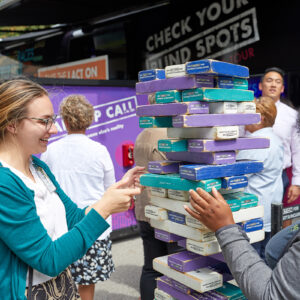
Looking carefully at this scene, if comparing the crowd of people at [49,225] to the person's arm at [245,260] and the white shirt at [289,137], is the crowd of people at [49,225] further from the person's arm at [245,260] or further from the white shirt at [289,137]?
the white shirt at [289,137]

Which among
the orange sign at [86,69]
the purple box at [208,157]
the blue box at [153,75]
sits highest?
the orange sign at [86,69]

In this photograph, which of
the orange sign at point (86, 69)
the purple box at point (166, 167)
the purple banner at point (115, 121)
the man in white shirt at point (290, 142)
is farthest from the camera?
the orange sign at point (86, 69)

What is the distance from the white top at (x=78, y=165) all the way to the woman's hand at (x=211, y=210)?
5.19 ft

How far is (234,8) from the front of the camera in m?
6.08

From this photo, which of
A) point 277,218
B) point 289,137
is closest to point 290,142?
point 289,137

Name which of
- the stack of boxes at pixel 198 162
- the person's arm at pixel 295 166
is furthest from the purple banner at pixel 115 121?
the stack of boxes at pixel 198 162

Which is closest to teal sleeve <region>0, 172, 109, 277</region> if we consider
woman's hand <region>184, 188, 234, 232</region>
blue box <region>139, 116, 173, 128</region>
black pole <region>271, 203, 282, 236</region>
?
woman's hand <region>184, 188, 234, 232</region>

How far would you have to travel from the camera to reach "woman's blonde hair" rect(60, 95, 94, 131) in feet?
9.85

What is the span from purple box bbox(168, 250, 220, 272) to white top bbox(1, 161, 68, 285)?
58 centimetres

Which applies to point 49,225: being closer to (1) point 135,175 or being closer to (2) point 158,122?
(1) point 135,175

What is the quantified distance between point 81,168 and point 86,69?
11.5 ft

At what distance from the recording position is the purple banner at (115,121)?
4.87m

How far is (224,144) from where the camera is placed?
178cm

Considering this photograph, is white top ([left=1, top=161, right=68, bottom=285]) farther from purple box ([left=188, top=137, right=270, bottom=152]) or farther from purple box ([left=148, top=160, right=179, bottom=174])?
purple box ([left=188, top=137, right=270, bottom=152])
